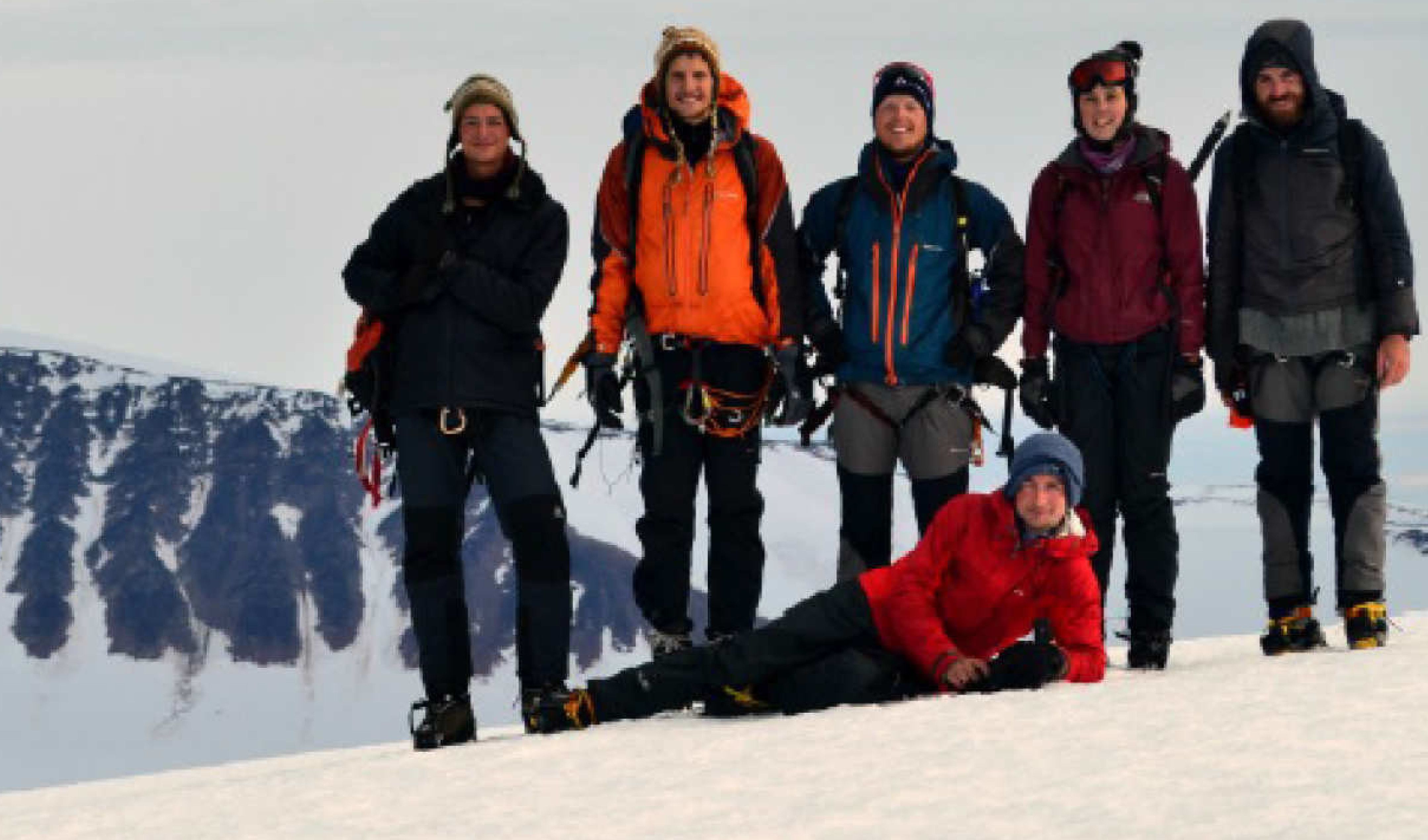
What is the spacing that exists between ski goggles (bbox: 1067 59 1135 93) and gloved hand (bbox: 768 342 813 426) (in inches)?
69.6

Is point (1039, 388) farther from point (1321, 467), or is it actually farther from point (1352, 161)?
point (1352, 161)

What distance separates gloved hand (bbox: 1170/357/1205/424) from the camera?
804 centimetres

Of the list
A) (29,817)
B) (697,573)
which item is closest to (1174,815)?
(29,817)

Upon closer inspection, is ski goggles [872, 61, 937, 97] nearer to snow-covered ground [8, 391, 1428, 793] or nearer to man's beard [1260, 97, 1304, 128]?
man's beard [1260, 97, 1304, 128]

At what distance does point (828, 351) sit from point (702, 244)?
79 centimetres

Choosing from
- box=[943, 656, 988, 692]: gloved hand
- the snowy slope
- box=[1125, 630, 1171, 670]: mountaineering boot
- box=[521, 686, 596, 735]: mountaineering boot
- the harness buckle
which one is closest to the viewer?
the snowy slope

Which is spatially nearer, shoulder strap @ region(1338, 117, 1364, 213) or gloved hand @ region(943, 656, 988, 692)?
gloved hand @ region(943, 656, 988, 692)

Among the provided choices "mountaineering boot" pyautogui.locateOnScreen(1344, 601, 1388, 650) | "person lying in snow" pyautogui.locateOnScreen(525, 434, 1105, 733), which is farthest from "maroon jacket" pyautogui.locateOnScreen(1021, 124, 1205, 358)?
"mountaineering boot" pyautogui.locateOnScreen(1344, 601, 1388, 650)

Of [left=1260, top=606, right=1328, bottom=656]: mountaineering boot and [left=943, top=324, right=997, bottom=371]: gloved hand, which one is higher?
[left=943, top=324, right=997, bottom=371]: gloved hand

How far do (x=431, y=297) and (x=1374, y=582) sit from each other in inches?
177

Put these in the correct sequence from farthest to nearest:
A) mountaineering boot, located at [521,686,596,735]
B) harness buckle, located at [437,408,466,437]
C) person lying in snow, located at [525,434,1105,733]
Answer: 1. harness buckle, located at [437,408,466,437]
2. mountaineering boot, located at [521,686,596,735]
3. person lying in snow, located at [525,434,1105,733]

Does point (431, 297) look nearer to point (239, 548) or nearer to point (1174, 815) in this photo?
point (1174, 815)

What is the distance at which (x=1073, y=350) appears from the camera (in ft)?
26.6

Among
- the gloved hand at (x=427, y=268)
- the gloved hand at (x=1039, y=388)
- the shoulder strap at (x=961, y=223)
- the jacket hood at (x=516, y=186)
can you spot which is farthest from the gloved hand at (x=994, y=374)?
the gloved hand at (x=427, y=268)
